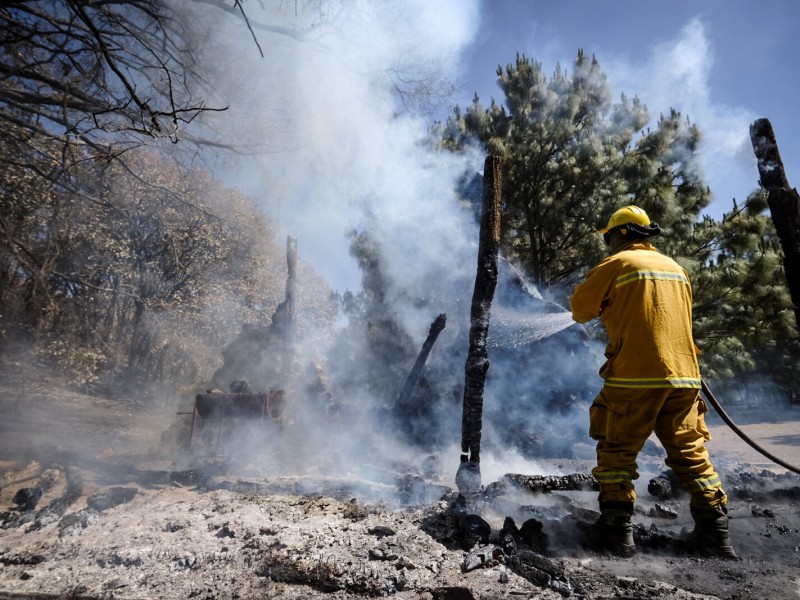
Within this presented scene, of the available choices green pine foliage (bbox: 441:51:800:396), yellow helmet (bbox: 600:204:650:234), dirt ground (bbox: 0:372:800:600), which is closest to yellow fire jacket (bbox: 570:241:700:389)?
yellow helmet (bbox: 600:204:650:234)

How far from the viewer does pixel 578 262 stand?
445 inches

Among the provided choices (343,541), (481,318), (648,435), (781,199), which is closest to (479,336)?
(481,318)

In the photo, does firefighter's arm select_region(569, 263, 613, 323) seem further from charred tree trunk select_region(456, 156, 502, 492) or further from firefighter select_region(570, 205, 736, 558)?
→ charred tree trunk select_region(456, 156, 502, 492)

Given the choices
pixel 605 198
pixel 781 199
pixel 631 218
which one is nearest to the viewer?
pixel 631 218

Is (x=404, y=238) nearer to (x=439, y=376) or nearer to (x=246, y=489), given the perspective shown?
(x=439, y=376)

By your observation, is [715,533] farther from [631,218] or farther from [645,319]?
[631,218]

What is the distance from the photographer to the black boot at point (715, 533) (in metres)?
2.91

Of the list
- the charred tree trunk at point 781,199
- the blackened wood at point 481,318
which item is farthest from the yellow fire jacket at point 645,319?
the charred tree trunk at point 781,199

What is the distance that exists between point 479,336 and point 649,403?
214 centimetres

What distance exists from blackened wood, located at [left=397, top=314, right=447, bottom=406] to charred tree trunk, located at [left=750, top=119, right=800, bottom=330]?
5.05 metres

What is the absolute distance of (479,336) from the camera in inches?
188

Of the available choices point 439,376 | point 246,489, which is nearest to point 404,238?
point 439,376

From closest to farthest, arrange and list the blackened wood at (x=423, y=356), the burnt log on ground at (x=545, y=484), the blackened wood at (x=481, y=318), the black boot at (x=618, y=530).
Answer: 1. the black boot at (x=618, y=530)
2. the burnt log on ground at (x=545, y=484)
3. the blackened wood at (x=481, y=318)
4. the blackened wood at (x=423, y=356)

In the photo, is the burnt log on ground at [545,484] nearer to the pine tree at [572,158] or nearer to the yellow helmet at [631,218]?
the yellow helmet at [631,218]
